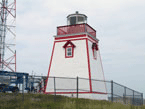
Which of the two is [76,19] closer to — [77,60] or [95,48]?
[95,48]

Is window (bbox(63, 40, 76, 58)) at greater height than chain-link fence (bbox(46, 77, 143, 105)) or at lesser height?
greater

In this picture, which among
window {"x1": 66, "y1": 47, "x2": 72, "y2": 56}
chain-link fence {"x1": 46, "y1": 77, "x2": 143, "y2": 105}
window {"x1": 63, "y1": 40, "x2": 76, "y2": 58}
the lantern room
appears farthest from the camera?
the lantern room

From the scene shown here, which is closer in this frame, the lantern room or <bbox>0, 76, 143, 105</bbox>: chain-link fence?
<bbox>0, 76, 143, 105</bbox>: chain-link fence

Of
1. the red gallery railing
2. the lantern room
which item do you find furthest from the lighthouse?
the lantern room

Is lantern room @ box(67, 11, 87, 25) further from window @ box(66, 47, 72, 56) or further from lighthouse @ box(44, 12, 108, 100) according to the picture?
window @ box(66, 47, 72, 56)

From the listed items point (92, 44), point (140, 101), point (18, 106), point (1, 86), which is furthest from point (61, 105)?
point (140, 101)

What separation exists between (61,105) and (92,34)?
12.9m

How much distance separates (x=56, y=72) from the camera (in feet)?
77.0

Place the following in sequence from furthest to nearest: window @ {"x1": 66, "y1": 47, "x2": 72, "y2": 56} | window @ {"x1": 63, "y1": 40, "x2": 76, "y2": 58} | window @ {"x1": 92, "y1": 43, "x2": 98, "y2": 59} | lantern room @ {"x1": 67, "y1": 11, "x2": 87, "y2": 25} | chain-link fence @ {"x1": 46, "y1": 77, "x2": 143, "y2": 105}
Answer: lantern room @ {"x1": 67, "y1": 11, "x2": 87, "y2": 25} < window @ {"x1": 92, "y1": 43, "x2": 98, "y2": 59} < window @ {"x1": 66, "y1": 47, "x2": 72, "y2": 56} < window @ {"x1": 63, "y1": 40, "x2": 76, "y2": 58} < chain-link fence @ {"x1": 46, "y1": 77, "x2": 143, "y2": 105}

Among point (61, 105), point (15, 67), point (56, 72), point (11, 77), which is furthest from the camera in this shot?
point (15, 67)

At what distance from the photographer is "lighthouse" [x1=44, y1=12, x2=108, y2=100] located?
71.6 ft

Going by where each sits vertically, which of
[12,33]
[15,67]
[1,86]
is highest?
[12,33]

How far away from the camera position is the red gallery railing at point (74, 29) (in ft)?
76.3

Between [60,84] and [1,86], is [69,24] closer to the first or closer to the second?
[60,84]
